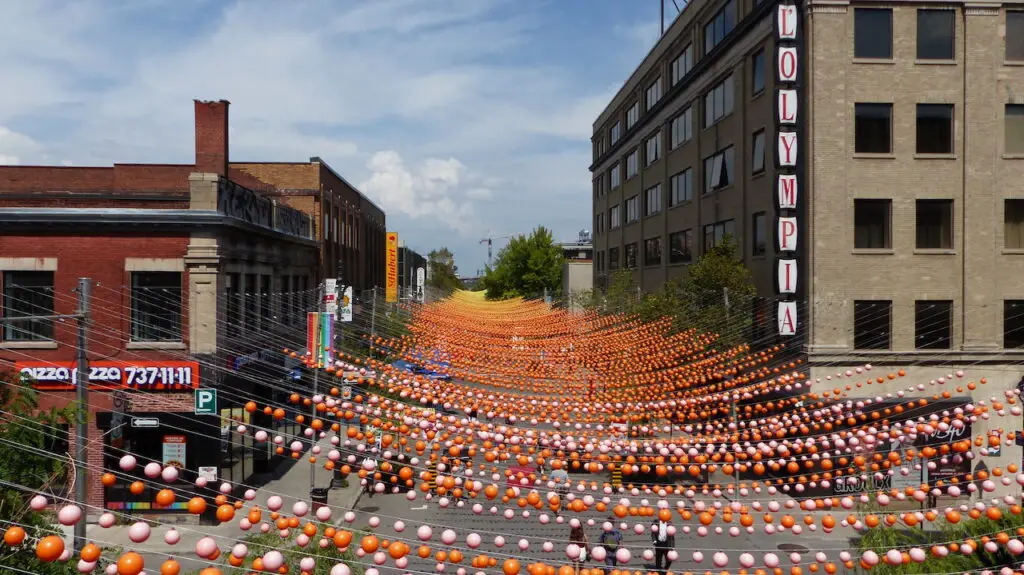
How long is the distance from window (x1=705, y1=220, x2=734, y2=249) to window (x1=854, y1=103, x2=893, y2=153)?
607 centimetres

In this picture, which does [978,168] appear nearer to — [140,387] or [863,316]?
[863,316]

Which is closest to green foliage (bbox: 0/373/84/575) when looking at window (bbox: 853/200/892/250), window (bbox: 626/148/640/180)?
window (bbox: 853/200/892/250)

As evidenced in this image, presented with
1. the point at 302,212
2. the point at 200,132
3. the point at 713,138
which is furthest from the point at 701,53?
the point at 200,132

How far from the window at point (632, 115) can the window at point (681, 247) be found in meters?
11.3

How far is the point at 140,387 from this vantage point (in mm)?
19438

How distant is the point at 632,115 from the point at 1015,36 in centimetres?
2567

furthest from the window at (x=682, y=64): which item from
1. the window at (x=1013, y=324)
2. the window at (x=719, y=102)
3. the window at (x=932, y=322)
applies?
the window at (x=1013, y=324)

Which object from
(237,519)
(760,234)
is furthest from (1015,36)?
(237,519)

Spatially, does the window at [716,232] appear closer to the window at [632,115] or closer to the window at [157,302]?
the window at [632,115]

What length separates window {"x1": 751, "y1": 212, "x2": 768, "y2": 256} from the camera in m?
25.1

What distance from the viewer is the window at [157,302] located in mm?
19719

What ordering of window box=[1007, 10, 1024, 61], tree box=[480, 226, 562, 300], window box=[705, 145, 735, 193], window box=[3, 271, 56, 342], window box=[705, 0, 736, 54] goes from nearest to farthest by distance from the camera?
window box=[3, 271, 56, 342], window box=[1007, 10, 1024, 61], window box=[705, 0, 736, 54], window box=[705, 145, 735, 193], tree box=[480, 226, 562, 300]

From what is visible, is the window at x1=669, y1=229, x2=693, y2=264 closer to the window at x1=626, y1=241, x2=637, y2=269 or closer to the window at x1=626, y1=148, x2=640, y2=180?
the window at x1=626, y1=241, x2=637, y2=269

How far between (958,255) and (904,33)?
7.53 m
